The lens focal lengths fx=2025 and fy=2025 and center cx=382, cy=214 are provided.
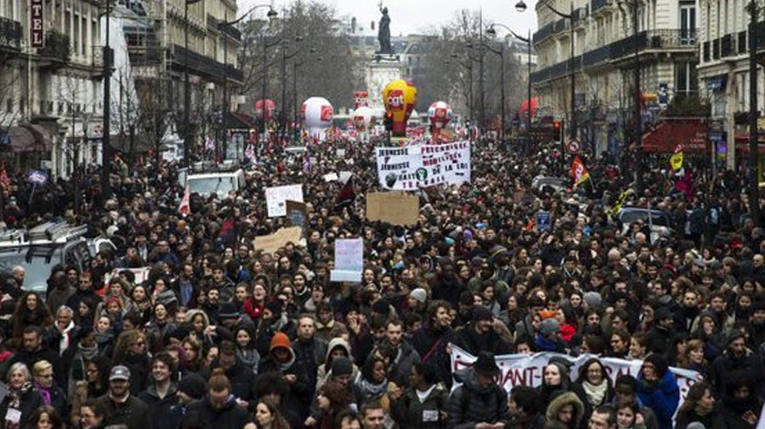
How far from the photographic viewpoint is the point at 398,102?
114m

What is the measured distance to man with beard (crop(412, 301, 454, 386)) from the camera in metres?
15.2

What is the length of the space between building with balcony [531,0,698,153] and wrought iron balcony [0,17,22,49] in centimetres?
1697

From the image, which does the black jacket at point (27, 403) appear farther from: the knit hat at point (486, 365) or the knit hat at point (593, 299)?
the knit hat at point (593, 299)

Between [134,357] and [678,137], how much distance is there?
43543 millimetres

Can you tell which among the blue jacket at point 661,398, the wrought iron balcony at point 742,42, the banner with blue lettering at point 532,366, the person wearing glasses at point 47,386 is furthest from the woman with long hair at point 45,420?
the wrought iron balcony at point 742,42

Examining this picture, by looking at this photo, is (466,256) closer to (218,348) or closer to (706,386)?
(218,348)

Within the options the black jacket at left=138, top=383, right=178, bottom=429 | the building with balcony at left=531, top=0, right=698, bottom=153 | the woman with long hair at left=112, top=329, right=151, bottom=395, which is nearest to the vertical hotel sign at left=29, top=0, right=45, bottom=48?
the building with balcony at left=531, top=0, right=698, bottom=153

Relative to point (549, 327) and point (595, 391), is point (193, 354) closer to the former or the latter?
point (549, 327)

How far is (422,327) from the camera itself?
15.8m

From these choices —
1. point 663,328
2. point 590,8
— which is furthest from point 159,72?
point 663,328

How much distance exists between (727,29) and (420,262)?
3605 centimetres

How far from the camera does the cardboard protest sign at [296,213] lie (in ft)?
109

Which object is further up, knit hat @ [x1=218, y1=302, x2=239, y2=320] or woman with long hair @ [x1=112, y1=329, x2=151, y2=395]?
knit hat @ [x1=218, y1=302, x2=239, y2=320]

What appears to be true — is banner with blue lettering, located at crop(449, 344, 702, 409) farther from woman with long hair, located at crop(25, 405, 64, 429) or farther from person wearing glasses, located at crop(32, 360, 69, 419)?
woman with long hair, located at crop(25, 405, 64, 429)
